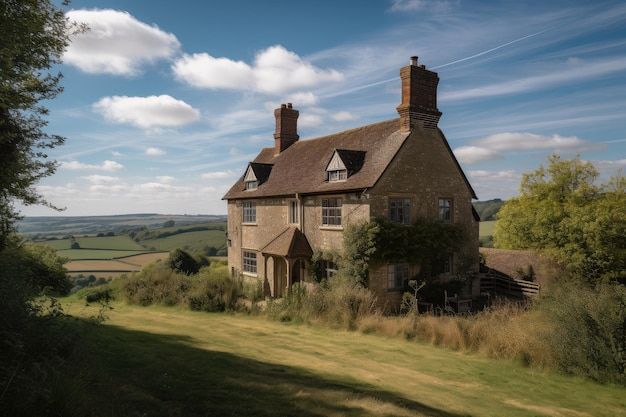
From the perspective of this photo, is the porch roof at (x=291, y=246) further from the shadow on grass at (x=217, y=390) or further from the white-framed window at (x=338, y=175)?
the shadow on grass at (x=217, y=390)

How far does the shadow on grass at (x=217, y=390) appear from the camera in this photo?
245 inches

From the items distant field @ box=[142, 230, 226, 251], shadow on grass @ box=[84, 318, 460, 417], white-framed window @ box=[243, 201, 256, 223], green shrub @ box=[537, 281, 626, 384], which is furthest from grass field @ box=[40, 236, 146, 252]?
green shrub @ box=[537, 281, 626, 384]

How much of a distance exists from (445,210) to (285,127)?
555 inches

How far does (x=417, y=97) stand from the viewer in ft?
64.7

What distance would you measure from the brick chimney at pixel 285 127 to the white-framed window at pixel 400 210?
509 inches

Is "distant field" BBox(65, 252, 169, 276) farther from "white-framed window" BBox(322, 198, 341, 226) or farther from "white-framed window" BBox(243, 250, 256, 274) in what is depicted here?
"white-framed window" BBox(322, 198, 341, 226)

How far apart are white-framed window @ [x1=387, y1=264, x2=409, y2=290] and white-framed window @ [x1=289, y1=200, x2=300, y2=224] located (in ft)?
20.9

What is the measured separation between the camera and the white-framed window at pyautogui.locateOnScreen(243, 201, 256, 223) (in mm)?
27266

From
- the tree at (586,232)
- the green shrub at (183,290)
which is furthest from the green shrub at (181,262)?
the tree at (586,232)

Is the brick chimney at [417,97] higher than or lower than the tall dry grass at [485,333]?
higher

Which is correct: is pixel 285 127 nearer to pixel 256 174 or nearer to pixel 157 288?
pixel 256 174

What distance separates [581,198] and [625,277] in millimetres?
12538

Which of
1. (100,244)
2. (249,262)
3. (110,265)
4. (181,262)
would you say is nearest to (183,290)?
(249,262)

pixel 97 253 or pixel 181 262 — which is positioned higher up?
pixel 181 262
